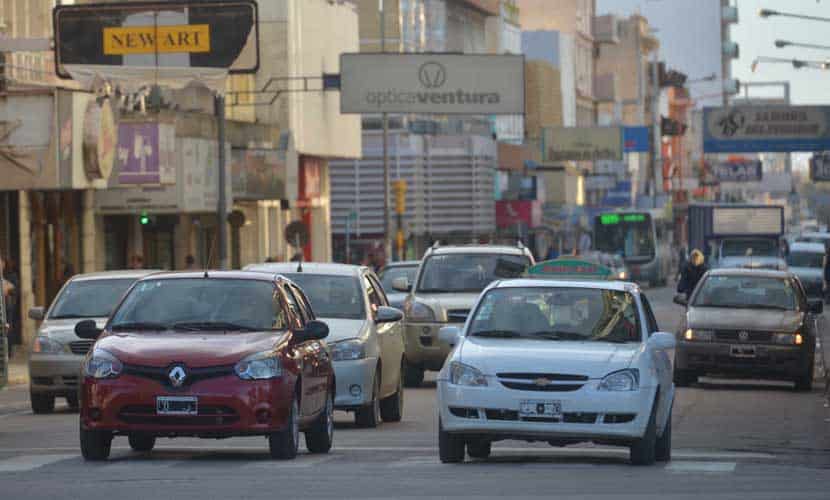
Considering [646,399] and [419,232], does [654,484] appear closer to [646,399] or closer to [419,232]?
[646,399]

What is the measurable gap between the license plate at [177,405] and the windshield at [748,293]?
14.7m

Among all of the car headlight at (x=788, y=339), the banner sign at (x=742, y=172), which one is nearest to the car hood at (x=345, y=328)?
the car headlight at (x=788, y=339)

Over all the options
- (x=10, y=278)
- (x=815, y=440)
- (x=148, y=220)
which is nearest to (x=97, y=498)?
(x=815, y=440)

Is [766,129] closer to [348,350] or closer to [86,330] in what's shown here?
[348,350]

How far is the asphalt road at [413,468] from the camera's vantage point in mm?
13250

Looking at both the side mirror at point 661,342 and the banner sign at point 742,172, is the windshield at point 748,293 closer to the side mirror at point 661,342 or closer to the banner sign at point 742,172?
the side mirror at point 661,342

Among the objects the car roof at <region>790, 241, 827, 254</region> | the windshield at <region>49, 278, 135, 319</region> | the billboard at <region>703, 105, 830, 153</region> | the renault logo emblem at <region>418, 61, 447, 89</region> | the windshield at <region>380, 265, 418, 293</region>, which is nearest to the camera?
the windshield at <region>49, 278, 135, 319</region>

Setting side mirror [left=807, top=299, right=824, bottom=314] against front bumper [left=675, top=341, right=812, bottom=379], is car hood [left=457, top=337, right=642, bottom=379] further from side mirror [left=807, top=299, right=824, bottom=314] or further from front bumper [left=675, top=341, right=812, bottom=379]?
side mirror [left=807, top=299, right=824, bottom=314]

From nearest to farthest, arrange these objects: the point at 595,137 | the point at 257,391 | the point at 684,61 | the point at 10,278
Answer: the point at 257,391 → the point at 10,278 → the point at 595,137 → the point at 684,61

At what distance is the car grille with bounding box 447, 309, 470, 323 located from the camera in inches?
1075

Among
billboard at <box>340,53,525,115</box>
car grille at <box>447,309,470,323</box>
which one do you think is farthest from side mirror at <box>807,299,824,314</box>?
billboard at <box>340,53,525,115</box>

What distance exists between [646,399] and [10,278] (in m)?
25.1

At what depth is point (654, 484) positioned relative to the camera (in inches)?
547

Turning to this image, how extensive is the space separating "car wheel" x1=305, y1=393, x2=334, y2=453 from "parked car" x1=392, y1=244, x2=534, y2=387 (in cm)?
987
